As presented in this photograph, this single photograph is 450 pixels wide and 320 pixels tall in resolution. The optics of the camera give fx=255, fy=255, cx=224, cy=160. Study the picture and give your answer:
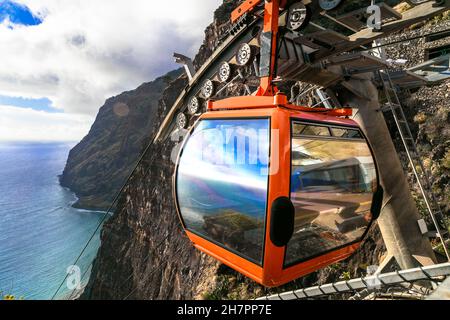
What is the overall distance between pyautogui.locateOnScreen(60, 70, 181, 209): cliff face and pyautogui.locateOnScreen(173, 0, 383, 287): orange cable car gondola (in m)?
135

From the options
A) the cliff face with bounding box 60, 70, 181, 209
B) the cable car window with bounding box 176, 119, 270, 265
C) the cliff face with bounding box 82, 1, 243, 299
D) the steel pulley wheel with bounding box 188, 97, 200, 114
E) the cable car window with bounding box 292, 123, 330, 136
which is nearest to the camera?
the cable car window with bounding box 176, 119, 270, 265

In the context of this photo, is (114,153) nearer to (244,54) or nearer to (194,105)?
(194,105)

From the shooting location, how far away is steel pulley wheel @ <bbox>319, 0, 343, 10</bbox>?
345 centimetres

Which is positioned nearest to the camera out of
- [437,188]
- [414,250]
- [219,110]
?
[219,110]

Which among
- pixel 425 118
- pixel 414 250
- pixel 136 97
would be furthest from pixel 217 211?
pixel 136 97


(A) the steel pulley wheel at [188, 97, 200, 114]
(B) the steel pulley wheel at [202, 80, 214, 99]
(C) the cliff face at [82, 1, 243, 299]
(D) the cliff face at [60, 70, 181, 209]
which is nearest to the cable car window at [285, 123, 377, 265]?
(B) the steel pulley wheel at [202, 80, 214, 99]

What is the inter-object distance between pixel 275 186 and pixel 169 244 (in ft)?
132

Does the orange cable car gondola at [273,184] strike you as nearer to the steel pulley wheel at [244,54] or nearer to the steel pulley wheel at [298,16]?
the steel pulley wheel at [298,16]

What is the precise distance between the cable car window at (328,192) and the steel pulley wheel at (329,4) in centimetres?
171

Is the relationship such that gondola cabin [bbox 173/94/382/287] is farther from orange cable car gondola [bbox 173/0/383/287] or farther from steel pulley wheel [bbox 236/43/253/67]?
steel pulley wheel [bbox 236/43/253/67]

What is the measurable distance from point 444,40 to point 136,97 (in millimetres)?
171032

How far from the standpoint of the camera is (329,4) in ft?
11.6
